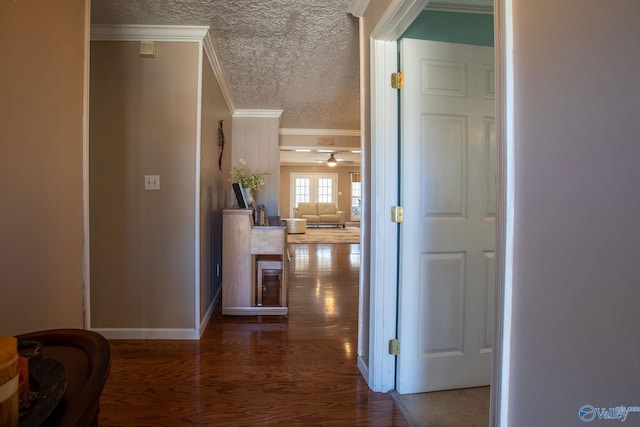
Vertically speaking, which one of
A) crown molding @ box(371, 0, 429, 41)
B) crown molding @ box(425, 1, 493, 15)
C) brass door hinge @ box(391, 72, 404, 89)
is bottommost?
brass door hinge @ box(391, 72, 404, 89)

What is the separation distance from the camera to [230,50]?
2.73 metres

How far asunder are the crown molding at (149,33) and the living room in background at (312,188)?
9.93 metres

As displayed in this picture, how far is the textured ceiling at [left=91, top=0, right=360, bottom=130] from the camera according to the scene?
2096 mm

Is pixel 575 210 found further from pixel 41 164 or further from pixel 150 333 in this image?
pixel 150 333

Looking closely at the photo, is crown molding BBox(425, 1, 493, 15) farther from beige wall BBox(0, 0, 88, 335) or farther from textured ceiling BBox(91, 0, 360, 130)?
beige wall BBox(0, 0, 88, 335)

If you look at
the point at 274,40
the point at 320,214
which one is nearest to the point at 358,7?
the point at 274,40

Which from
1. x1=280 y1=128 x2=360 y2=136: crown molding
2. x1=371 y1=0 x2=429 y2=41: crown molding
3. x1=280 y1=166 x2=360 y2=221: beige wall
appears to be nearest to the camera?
x1=371 y1=0 x2=429 y2=41: crown molding

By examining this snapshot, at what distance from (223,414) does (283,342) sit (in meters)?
0.86

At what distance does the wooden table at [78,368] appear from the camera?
0.52m

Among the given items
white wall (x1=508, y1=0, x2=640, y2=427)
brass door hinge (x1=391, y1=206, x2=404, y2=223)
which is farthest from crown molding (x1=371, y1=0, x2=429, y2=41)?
brass door hinge (x1=391, y1=206, x2=404, y2=223)

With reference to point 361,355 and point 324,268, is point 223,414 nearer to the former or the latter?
point 361,355

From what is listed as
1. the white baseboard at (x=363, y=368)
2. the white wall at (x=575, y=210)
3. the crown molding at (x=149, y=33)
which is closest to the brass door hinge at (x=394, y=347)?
the white baseboard at (x=363, y=368)

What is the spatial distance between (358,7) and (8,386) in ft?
7.45

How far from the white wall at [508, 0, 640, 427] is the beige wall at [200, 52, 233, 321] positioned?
7.69ft
